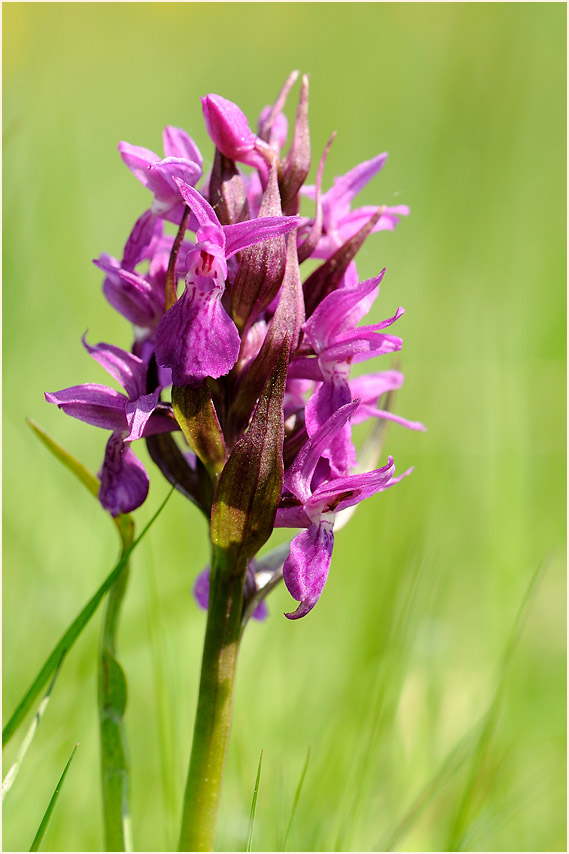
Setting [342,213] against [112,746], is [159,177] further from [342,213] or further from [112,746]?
[112,746]

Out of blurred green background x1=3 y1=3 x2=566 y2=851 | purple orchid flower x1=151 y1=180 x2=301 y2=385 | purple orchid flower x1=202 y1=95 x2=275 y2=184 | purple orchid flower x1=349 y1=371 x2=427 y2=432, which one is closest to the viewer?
purple orchid flower x1=151 y1=180 x2=301 y2=385

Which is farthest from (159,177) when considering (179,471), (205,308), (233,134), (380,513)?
(380,513)

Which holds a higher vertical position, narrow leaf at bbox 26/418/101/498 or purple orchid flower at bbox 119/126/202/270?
purple orchid flower at bbox 119/126/202/270

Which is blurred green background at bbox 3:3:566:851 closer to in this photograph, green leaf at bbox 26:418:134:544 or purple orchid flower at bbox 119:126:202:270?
green leaf at bbox 26:418:134:544

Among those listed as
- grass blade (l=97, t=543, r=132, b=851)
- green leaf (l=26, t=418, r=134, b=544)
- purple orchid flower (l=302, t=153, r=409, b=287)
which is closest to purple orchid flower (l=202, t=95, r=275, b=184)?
purple orchid flower (l=302, t=153, r=409, b=287)

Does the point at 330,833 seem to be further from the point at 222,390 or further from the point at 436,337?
the point at 436,337

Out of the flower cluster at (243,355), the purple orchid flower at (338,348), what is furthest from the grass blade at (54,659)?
the purple orchid flower at (338,348)
